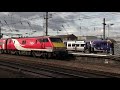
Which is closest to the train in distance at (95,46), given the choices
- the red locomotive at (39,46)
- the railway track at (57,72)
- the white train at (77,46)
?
the white train at (77,46)

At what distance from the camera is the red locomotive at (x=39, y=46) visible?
2609 centimetres

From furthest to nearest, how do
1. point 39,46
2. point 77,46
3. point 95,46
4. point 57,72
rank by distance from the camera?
point 77,46, point 95,46, point 39,46, point 57,72

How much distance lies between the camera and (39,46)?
91.4 feet

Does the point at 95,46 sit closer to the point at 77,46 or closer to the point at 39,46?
the point at 77,46

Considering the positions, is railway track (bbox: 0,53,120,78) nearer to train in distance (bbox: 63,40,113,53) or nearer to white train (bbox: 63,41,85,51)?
train in distance (bbox: 63,40,113,53)

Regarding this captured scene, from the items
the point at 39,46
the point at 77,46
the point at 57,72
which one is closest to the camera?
the point at 57,72

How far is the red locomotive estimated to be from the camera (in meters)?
26.1

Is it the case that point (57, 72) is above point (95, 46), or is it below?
below

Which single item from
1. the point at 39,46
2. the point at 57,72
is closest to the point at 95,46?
the point at 39,46

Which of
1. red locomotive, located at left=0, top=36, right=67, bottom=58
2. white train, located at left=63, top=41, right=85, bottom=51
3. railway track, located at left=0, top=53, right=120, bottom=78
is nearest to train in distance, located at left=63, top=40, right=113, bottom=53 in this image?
white train, located at left=63, top=41, right=85, bottom=51
